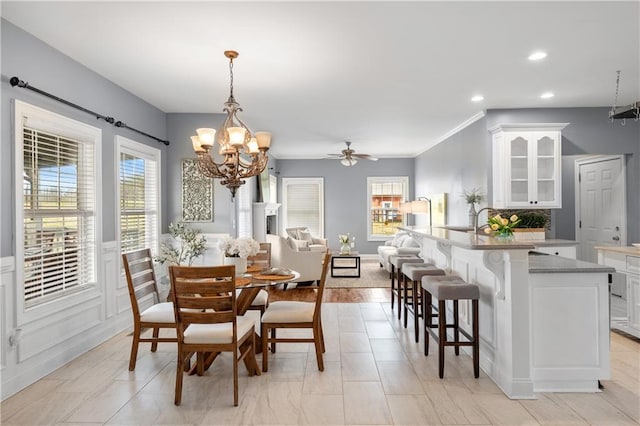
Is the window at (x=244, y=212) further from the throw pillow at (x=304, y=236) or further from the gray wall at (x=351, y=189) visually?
the gray wall at (x=351, y=189)

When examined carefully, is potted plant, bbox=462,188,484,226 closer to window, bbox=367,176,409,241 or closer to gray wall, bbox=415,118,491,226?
gray wall, bbox=415,118,491,226

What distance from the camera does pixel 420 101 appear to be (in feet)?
16.4

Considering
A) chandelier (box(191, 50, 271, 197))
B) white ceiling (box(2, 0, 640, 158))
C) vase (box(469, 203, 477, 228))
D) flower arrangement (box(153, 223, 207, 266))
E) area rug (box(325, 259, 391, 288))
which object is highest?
white ceiling (box(2, 0, 640, 158))

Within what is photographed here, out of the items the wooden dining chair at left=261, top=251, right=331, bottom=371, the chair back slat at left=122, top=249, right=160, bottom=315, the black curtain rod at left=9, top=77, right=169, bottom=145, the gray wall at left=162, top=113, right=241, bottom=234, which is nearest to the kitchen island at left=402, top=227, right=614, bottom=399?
the wooden dining chair at left=261, top=251, right=331, bottom=371

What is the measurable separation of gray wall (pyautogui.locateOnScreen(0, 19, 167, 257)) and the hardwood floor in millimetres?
1190

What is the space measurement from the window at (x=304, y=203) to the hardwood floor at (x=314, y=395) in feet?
21.8

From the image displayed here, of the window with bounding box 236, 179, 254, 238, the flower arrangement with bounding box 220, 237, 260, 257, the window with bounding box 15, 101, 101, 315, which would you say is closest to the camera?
the window with bounding box 15, 101, 101, 315

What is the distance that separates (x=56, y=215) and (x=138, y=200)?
145 cm

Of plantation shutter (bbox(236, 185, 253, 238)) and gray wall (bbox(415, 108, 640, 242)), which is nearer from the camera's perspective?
gray wall (bbox(415, 108, 640, 242))

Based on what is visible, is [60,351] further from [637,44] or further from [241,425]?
[637,44]

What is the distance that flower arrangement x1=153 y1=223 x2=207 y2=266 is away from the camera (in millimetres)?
5035

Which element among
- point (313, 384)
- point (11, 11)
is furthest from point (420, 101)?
point (11, 11)

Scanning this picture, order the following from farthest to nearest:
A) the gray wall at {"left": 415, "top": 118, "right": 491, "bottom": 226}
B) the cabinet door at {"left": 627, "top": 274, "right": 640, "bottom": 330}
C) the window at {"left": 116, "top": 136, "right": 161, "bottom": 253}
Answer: the gray wall at {"left": 415, "top": 118, "right": 491, "bottom": 226} → the window at {"left": 116, "top": 136, "right": 161, "bottom": 253} → the cabinet door at {"left": 627, "top": 274, "right": 640, "bottom": 330}

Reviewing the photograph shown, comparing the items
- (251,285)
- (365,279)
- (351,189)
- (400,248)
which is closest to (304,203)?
(351,189)
